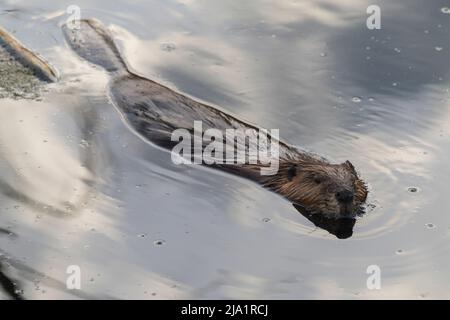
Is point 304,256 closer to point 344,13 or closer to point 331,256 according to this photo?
point 331,256

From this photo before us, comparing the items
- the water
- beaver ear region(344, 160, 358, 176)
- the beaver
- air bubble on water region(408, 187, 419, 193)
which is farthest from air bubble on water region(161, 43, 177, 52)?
air bubble on water region(408, 187, 419, 193)

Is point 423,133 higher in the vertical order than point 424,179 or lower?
higher

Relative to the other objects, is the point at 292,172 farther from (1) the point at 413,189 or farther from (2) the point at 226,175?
(1) the point at 413,189

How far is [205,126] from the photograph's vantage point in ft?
26.0

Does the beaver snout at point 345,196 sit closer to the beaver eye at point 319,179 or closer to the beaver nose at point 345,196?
the beaver nose at point 345,196

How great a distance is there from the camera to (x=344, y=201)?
271 inches

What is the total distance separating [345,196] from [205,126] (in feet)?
5.21

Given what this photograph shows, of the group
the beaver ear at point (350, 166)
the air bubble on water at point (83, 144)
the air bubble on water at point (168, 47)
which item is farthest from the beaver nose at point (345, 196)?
the air bubble on water at point (168, 47)

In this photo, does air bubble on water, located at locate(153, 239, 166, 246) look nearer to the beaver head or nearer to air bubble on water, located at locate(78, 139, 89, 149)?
the beaver head

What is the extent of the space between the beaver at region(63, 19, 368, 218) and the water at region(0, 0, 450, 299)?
0.40ft

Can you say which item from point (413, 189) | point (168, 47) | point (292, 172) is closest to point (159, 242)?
point (292, 172)

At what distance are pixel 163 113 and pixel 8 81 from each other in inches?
69.6
